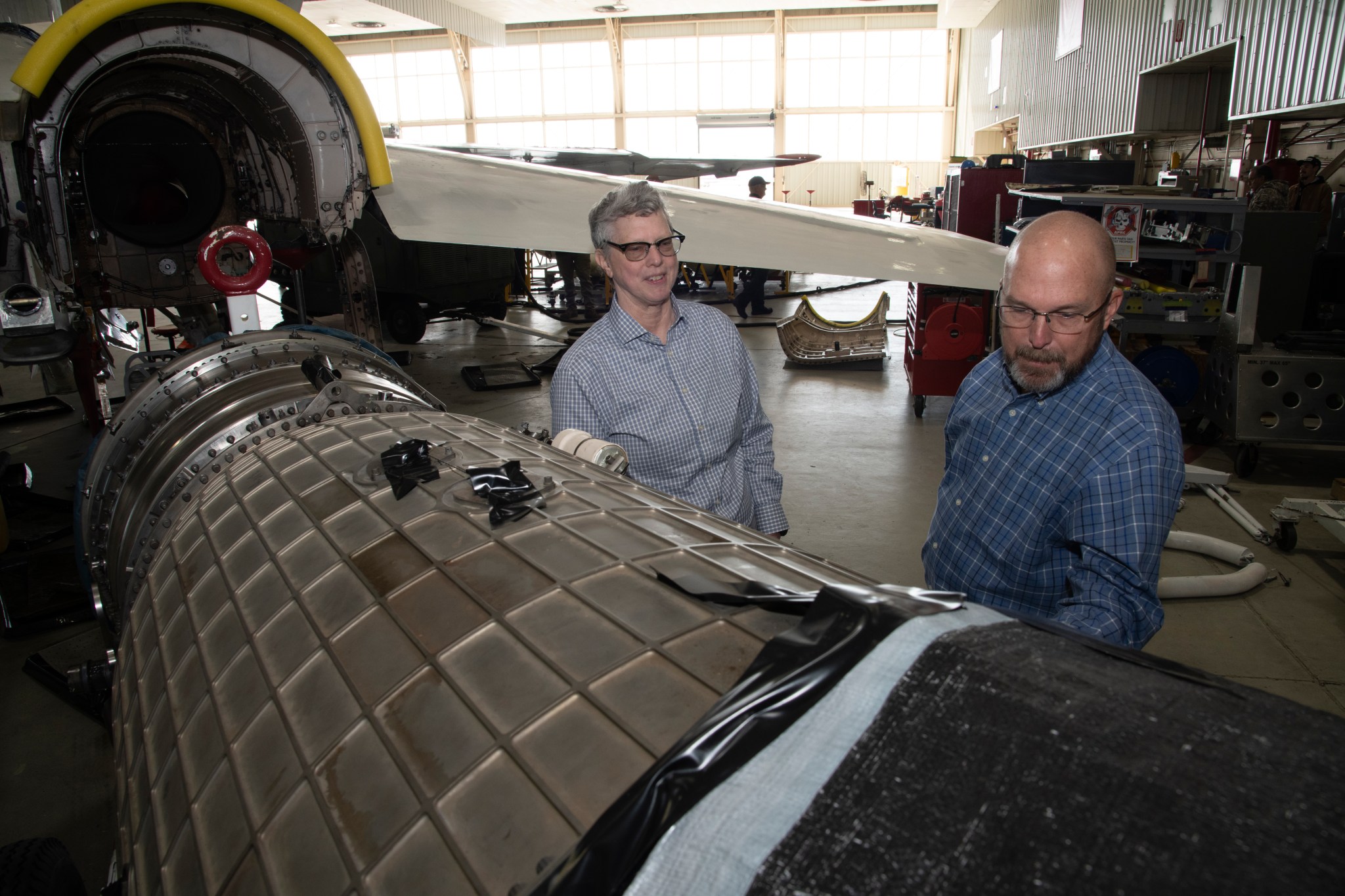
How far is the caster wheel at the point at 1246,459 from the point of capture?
5402 mm

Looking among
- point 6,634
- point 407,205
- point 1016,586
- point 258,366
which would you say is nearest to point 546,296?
point 407,205

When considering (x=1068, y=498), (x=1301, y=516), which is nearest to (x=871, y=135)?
(x=1301, y=516)

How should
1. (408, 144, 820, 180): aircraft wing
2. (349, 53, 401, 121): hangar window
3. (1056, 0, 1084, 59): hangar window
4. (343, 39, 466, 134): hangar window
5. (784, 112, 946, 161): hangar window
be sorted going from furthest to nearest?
(349, 53, 401, 121): hangar window < (343, 39, 466, 134): hangar window < (784, 112, 946, 161): hangar window < (1056, 0, 1084, 59): hangar window < (408, 144, 820, 180): aircraft wing

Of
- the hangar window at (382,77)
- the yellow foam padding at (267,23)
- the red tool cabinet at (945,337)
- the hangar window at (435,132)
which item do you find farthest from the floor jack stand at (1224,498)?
the hangar window at (382,77)

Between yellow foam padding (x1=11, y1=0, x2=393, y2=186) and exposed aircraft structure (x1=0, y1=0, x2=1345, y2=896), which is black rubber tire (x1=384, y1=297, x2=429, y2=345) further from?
exposed aircraft structure (x1=0, y1=0, x2=1345, y2=896)

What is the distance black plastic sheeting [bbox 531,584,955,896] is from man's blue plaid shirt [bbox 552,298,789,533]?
1.40m

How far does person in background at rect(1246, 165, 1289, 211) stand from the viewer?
751cm

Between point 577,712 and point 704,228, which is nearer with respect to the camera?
point 577,712

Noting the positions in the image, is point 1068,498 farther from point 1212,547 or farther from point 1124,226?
point 1124,226

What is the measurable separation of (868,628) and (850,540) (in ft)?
13.4

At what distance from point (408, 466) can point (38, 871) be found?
1.09 m

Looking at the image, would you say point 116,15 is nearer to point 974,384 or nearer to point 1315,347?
point 974,384

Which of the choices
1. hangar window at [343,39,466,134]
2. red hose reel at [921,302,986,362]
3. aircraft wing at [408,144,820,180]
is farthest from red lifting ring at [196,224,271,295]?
hangar window at [343,39,466,134]

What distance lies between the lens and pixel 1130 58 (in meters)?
11.9
